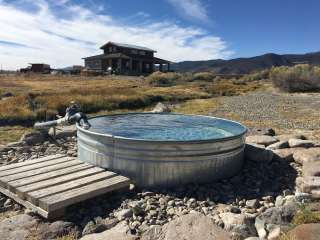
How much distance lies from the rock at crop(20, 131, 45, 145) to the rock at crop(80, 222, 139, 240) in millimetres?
5919

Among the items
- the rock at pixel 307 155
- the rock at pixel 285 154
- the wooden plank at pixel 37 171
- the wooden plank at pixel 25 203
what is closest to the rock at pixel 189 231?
the wooden plank at pixel 25 203

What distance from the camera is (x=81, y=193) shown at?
557 cm

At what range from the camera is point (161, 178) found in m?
6.58

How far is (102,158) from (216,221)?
2.74m

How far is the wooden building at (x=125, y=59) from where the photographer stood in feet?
180

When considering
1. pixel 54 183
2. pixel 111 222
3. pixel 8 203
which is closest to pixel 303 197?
pixel 111 222

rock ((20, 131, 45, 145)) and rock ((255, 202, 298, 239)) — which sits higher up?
rock ((255, 202, 298, 239))

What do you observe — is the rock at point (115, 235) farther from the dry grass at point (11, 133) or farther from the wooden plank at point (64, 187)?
the dry grass at point (11, 133)

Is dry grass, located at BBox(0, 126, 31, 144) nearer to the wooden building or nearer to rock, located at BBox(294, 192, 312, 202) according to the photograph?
rock, located at BBox(294, 192, 312, 202)

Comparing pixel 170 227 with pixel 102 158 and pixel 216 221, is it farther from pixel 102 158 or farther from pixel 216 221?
pixel 102 158

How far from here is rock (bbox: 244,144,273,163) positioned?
7.99m

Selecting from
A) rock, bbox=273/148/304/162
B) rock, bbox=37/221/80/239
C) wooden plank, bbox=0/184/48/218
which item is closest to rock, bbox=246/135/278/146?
→ rock, bbox=273/148/304/162

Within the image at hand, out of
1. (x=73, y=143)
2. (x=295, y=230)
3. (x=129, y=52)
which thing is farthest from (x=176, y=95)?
(x=129, y=52)

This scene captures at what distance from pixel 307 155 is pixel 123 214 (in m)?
4.22
